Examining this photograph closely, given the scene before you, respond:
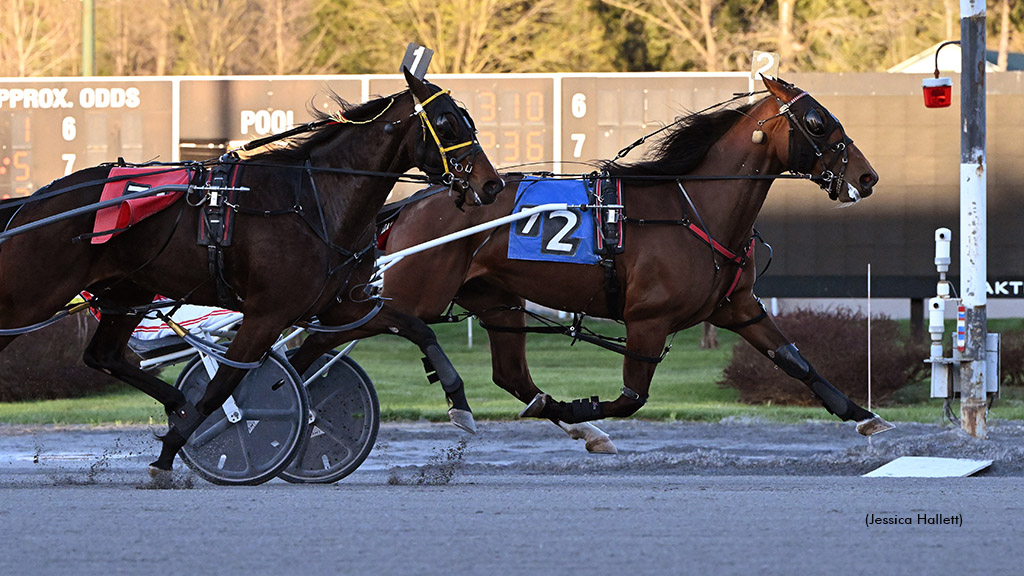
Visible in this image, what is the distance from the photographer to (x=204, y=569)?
14.8 ft

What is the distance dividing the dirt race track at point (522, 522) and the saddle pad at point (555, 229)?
1153 millimetres

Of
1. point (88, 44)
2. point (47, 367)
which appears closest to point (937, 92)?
point (47, 367)

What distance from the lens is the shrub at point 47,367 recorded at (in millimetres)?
12289

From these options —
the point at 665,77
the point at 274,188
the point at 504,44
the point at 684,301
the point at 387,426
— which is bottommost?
the point at 387,426

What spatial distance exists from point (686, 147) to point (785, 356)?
4.08ft

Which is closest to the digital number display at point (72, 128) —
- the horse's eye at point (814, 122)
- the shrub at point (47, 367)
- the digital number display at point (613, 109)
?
the shrub at point (47, 367)

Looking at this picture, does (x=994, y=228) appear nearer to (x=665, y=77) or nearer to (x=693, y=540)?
(x=665, y=77)

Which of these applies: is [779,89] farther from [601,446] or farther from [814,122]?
[601,446]

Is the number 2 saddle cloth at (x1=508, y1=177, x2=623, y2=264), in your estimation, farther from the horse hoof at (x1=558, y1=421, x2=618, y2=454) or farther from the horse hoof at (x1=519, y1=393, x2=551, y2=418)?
the horse hoof at (x1=558, y1=421, x2=618, y2=454)

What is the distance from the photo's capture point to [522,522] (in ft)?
17.2

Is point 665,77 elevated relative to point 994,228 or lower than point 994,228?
elevated

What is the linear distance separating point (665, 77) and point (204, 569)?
1032 cm

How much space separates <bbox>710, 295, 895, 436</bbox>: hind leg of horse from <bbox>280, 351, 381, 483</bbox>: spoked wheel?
1.94 m

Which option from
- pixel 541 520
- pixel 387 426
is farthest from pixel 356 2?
pixel 541 520
